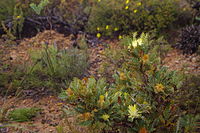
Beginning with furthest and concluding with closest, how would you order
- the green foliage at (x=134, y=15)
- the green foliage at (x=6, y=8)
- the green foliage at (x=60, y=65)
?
the green foliage at (x=6, y=8)
the green foliage at (x=134, y=15)
the green foliage at (x=60, y=65)

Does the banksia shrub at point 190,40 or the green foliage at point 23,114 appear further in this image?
the banksia shrub at point 190,40

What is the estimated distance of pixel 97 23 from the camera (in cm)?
554

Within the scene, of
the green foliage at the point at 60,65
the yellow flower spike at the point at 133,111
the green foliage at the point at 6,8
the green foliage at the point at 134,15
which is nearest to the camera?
the yellow flower spike at the point at 133,111

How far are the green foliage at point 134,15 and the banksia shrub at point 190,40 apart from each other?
0.48 meters

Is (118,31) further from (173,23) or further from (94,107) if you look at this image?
(94,107)

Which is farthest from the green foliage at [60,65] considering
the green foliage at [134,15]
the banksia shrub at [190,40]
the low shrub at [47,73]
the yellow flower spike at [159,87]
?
the yellow flower spike at [159,87]

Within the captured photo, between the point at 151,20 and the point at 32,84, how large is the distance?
8.14 feet

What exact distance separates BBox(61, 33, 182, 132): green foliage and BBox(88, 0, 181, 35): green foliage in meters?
3.10

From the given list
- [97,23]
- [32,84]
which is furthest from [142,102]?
[97,23]

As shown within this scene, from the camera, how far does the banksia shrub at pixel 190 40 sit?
4609 mm

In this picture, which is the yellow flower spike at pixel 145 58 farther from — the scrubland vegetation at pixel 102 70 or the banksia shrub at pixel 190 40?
the banksia shrub at pixel 190 40

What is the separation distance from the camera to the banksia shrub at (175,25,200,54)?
181 inches

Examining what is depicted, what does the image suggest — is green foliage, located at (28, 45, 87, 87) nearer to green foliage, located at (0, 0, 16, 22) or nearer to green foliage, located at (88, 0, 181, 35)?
green foliage, located at (88, 0, 181, 35)

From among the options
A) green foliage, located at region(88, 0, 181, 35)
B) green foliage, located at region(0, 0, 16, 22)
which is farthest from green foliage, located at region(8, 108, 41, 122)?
green foliage, located at region(0, 0, 16, 22)
